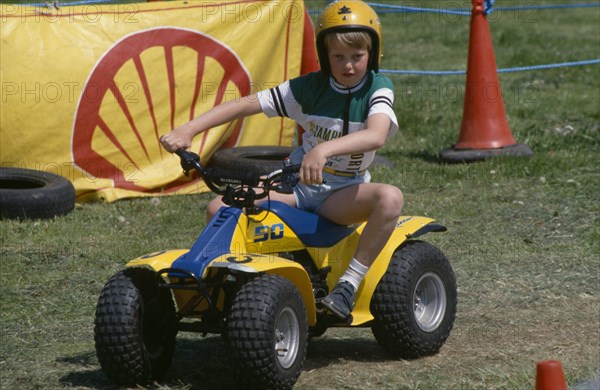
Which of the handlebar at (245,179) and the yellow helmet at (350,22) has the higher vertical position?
the yellow helmet at (350,22)

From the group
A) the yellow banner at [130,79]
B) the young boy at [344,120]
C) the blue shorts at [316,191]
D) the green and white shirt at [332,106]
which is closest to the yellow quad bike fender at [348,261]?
the young boy at [344,120]

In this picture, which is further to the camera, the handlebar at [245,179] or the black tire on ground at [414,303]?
the black tire on ground at [414,303]

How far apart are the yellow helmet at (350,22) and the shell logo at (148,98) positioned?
4015 millimetres

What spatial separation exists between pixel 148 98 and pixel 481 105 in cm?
302

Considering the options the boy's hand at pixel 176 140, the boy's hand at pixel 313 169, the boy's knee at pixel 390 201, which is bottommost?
the boy's knee at pixel 390 201

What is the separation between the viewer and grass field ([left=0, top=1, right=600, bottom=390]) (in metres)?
4.83

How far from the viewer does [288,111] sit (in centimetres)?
504

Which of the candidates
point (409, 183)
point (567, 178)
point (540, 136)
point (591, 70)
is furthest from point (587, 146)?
point (591, 70)

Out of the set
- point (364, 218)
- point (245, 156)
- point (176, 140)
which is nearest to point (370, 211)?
point (364, 218)

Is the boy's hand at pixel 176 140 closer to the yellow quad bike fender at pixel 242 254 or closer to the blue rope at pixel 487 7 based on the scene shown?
the yellow quad bike fender at pixel 242 254

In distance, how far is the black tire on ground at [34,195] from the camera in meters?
7.75

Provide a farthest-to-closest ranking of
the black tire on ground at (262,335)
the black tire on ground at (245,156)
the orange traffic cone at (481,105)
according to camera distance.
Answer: the orange traffic cone at (481,105)
the black tire on ground at (245,156)
the black tire on ground at (262,335)

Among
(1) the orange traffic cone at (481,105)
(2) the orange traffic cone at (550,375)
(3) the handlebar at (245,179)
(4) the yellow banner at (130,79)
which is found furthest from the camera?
(1) the orange traffic cone at (481,105)

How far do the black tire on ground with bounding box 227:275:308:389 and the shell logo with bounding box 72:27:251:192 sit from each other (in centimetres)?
460
